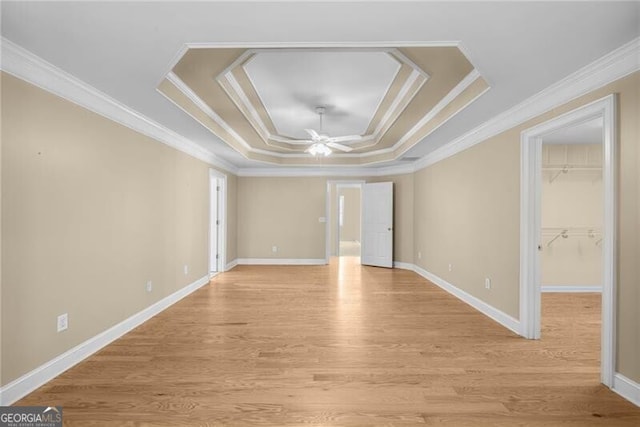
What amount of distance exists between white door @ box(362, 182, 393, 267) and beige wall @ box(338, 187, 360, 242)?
17.6 ft

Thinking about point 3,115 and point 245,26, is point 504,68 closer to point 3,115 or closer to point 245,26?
point 245,26

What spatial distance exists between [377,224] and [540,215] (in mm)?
4433

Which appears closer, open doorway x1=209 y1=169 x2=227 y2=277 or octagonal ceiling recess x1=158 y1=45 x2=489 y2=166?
octagonal ceiling recess x1=158 y1=45 x2=489 y2=166

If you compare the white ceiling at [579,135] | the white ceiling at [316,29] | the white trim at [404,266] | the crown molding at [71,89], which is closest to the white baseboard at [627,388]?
the white ceiling at [316,29]

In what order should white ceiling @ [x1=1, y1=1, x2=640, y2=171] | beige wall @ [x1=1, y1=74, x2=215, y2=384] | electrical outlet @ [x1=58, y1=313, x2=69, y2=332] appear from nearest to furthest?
white ceiling @ [x1=1, y1=1, x2=640, y2=171], beige wall @ [x1=1, y1=74, x2=215, y2=384], electrical outlet @ [x1=58, y1=313, x2=69, y2=332]

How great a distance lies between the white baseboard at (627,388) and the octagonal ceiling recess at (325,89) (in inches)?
95.1

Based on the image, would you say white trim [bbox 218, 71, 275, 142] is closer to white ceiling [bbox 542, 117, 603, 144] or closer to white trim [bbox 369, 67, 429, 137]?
white trim [bbox 369, 67, 429, 137]

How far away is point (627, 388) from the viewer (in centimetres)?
224

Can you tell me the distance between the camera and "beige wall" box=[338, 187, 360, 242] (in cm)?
1319

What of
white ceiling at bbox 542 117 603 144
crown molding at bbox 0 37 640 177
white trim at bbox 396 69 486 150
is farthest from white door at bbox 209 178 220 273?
white ceiling at bbox 542 117 603 144

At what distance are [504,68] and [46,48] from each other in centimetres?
318

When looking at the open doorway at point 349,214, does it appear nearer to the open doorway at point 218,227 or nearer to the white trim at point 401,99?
the open doorway at point 218,227

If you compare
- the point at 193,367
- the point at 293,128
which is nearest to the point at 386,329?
the point at 193,367

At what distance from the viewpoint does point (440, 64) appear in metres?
2.99
